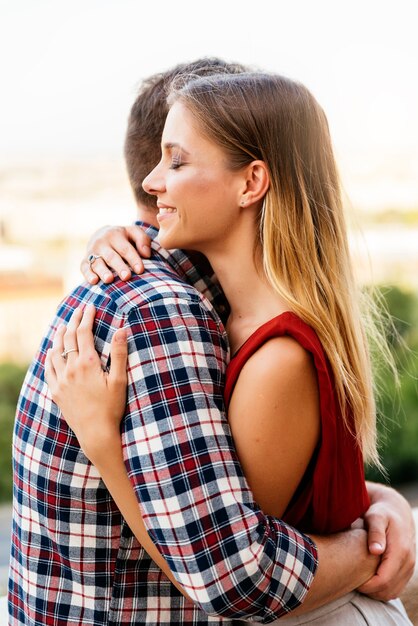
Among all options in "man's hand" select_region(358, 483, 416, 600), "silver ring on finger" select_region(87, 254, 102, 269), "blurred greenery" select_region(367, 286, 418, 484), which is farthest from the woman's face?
"blurred greenery" select_region(367, 286, 418, 484)

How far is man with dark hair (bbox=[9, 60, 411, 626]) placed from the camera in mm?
1083

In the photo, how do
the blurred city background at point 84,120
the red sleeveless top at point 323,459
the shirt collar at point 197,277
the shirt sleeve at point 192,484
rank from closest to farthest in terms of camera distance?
the shirt sleeve at point 192,484
the red sleeveless top at point 323,459
the shirt collar at point 197,277
the blurred city background at point 84,120

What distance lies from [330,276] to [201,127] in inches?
13.2

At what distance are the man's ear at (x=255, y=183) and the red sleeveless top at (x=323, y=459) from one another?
0.21m

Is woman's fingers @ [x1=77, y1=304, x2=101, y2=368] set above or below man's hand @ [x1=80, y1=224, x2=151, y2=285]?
below

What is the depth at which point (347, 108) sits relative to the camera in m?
6.18

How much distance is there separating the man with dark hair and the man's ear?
180 millimetres

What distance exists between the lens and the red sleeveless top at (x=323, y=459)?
1188 millimetres

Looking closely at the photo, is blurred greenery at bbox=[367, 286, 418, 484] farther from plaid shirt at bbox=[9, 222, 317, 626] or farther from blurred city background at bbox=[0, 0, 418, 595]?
plaid shirt at bbox=[9, 222, 317, 626]

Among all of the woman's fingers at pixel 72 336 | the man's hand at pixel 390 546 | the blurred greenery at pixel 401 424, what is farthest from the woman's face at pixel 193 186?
the blurred greenery at pixel 401 424

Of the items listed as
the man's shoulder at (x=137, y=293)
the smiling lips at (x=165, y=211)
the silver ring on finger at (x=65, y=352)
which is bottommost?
the silver ring on finger at (x=65, y=352)

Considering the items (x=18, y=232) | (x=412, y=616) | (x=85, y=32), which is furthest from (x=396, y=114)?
(x=412, y=616)

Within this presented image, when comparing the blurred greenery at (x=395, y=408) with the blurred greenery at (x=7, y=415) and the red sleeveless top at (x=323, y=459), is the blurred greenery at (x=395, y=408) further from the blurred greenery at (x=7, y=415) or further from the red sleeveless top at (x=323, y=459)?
the red sleeveless top at (x=323, y=459)

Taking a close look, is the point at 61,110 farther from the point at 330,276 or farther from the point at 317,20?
the point at 330,276
